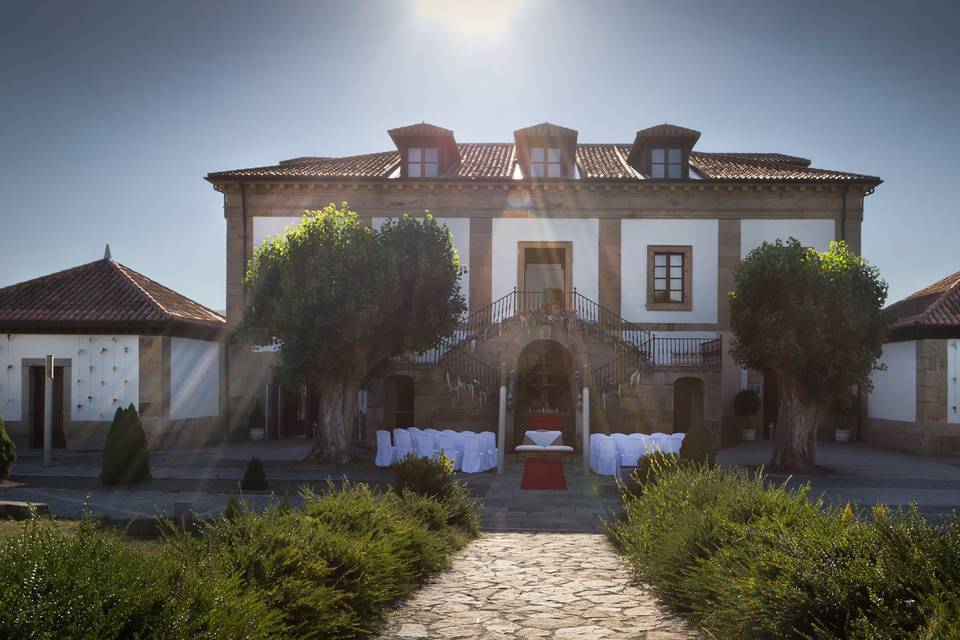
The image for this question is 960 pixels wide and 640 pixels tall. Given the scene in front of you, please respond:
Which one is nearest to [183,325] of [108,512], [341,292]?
[341,292]

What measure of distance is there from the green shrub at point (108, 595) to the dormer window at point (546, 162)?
22.9 metres

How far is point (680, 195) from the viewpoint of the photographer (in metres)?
25.8

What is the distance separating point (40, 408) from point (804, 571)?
70.7ft

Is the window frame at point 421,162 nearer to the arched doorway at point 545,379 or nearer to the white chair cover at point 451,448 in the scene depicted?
the arched doorway at point 545,379

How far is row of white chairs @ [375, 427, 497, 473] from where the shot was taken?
17.2m

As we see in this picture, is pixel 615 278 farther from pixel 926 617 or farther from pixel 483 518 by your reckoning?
pixel 926 617

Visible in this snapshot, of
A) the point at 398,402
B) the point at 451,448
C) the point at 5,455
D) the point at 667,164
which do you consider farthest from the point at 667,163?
the point at 5,455

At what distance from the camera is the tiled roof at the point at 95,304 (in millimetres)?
21016

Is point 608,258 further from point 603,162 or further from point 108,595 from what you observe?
point 108,595

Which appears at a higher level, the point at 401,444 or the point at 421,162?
the point at 421,162

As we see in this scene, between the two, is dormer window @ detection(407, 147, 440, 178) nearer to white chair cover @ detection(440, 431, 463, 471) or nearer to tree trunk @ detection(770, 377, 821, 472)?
white chair cover @ detection(440, 431, 463, 471)

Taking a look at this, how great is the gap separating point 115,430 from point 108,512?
3.90 meters

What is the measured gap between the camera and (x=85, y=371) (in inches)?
838

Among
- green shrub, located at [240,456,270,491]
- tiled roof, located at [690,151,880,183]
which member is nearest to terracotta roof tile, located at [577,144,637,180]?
tiled roof, located at [690,151,880,183]
